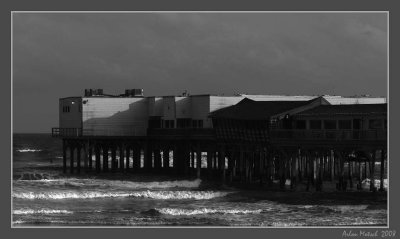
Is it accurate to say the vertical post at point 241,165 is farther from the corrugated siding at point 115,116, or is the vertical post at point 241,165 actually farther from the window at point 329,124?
the corrugated siding at point 115,116

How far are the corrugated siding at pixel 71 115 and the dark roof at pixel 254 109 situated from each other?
1215 centimetres

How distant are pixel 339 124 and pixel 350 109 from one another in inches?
47.3

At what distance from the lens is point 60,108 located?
87688mm

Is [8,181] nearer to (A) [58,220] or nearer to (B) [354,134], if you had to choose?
(A) [58,220]

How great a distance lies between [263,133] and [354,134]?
9.50 metres

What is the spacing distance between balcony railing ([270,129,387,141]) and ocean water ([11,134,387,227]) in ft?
11.4

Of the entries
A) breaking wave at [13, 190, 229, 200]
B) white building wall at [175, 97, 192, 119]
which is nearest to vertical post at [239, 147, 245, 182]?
breaking wave at [13, 190, 229, 200]

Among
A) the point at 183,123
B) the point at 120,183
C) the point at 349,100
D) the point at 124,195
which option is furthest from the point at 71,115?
the point at 349,100

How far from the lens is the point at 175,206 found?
58812 millimetres

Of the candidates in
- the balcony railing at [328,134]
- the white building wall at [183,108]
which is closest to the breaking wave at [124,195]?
the balcony railing at [328,134]

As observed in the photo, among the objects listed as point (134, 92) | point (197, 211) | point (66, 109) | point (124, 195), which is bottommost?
point (197, 211)

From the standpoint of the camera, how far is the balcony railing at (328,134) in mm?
59719

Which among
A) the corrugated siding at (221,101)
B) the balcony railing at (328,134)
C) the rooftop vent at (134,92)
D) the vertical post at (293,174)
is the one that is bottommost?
the vertical post at (293,174)

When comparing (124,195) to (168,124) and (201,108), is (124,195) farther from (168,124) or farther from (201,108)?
(168,124)
